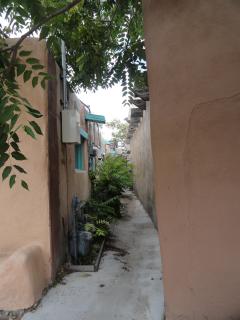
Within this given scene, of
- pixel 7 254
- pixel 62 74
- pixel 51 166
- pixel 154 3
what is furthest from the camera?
pixel 62 74

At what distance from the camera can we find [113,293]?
4465 millimetres

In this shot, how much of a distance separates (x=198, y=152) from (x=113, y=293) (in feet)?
8.14

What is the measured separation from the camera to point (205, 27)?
3064 millimetres

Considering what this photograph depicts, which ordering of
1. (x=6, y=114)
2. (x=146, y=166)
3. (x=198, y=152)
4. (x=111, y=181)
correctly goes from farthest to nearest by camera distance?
1. (x=146, y=166)
2. (x=111, y=181)
3. (x=198, y=152)
4. (x=6, y=114)

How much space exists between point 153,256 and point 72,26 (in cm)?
426

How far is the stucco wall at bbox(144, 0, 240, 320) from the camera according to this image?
297 centimetres

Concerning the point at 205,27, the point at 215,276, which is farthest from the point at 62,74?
the point at 215,276

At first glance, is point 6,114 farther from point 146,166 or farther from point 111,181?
point 146,166

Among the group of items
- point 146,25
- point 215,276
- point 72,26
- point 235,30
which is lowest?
point 215,276

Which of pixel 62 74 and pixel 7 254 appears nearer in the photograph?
pixel 7 254

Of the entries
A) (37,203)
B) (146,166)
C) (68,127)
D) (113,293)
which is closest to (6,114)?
(37,203)

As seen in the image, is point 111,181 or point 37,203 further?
point 111,181

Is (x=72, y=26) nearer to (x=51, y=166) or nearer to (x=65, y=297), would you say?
(x=51, y=166)

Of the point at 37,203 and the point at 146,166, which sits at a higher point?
the point at 146,166
